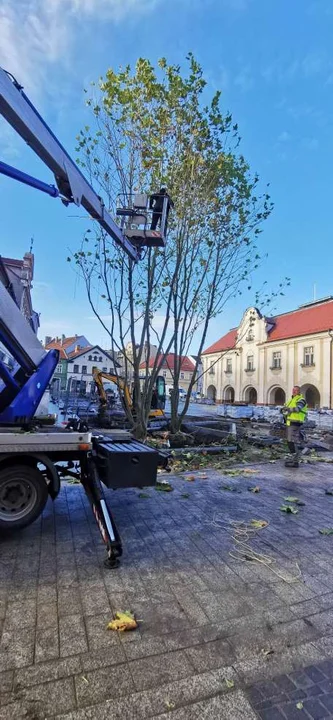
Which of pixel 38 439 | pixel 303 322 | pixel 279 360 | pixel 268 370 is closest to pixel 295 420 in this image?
pixel 38 439

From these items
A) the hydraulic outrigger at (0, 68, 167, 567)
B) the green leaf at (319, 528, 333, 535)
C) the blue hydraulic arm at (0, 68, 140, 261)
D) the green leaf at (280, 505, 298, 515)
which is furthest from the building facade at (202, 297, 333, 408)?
the hydraulic outrigger at (0, 68, 167, 567)

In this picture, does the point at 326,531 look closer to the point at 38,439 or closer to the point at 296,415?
the point at 38,439

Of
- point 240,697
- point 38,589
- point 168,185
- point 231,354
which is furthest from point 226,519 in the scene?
point 231,354

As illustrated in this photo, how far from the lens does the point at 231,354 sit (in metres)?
53.3

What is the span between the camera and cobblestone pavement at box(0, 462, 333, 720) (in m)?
2.26

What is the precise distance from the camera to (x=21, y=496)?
4410 millimetres

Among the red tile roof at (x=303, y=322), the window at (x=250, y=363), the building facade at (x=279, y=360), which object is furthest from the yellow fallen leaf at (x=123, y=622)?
the window at (x=250, y=363)

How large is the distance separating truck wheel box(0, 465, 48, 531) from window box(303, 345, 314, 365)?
133ft

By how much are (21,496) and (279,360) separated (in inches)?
1752

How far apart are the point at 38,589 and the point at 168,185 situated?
10.4 meters

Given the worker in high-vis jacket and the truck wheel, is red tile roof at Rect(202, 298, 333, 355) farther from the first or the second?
the truck wheel

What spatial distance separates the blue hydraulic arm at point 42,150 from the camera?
13.5 ft

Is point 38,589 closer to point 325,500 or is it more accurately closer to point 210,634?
point 210,634

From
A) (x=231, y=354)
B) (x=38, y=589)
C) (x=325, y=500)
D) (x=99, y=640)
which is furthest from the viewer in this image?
(x=231, y=354)
